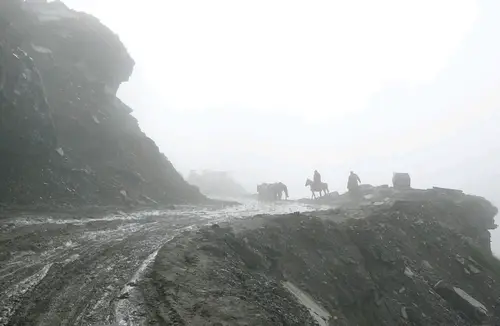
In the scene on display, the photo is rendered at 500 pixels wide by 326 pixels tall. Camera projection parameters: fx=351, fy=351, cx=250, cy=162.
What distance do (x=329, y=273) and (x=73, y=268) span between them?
42.4 ft

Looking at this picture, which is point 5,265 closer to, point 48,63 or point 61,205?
point 61,205

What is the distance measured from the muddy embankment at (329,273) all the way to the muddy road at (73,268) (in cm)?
98

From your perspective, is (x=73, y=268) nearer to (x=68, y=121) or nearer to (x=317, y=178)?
(x=68, y=121)

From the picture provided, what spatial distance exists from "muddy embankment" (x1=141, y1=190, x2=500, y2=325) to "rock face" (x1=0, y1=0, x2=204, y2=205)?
1371cm

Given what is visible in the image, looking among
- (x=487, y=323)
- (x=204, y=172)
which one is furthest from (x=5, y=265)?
(x=204, y=172)

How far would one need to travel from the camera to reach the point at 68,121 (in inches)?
1262

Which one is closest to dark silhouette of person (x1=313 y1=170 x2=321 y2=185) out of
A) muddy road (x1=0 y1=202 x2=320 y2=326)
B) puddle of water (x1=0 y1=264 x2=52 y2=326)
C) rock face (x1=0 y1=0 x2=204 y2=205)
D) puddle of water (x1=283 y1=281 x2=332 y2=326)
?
rock face (x1=0 y1=0 x2=204 y2=205)

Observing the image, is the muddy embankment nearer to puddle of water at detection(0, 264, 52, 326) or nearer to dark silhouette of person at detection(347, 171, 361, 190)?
puddle of water at detection(0, 264, 52, 326)

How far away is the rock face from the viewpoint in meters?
24.0

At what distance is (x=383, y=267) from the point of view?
22.0m

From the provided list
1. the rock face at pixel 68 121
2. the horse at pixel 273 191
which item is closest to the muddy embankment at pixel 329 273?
the rock face at pixel 68 121

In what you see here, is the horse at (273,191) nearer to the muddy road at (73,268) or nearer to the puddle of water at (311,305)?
the muddy road at (73,268)

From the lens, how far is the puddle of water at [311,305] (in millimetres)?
14570

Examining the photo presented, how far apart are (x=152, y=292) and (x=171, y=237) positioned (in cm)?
695
